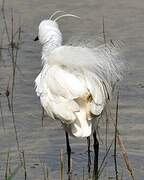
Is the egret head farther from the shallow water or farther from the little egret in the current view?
the shallow water

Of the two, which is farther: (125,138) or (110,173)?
(125,138)

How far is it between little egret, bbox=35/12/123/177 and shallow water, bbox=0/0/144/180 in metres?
0.59

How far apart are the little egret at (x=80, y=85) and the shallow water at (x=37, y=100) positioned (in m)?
0.59

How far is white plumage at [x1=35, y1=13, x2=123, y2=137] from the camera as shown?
672 centimetres

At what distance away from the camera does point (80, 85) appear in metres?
6.76

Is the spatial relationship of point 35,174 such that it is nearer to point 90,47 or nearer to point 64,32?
point 90,47

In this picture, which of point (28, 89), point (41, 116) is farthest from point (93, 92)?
point (28, 89)

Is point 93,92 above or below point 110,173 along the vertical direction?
above

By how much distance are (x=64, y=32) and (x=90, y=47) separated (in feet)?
13.3

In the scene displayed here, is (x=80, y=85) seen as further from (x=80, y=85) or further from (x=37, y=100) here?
(x=37, y=100)

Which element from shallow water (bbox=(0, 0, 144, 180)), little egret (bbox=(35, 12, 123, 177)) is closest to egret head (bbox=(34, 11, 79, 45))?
little egret (bbox=(35, 12, 123, 177))

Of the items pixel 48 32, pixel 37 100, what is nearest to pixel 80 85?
pixel 48 32

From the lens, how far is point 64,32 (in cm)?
1102

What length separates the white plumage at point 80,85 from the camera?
6.72 metres
